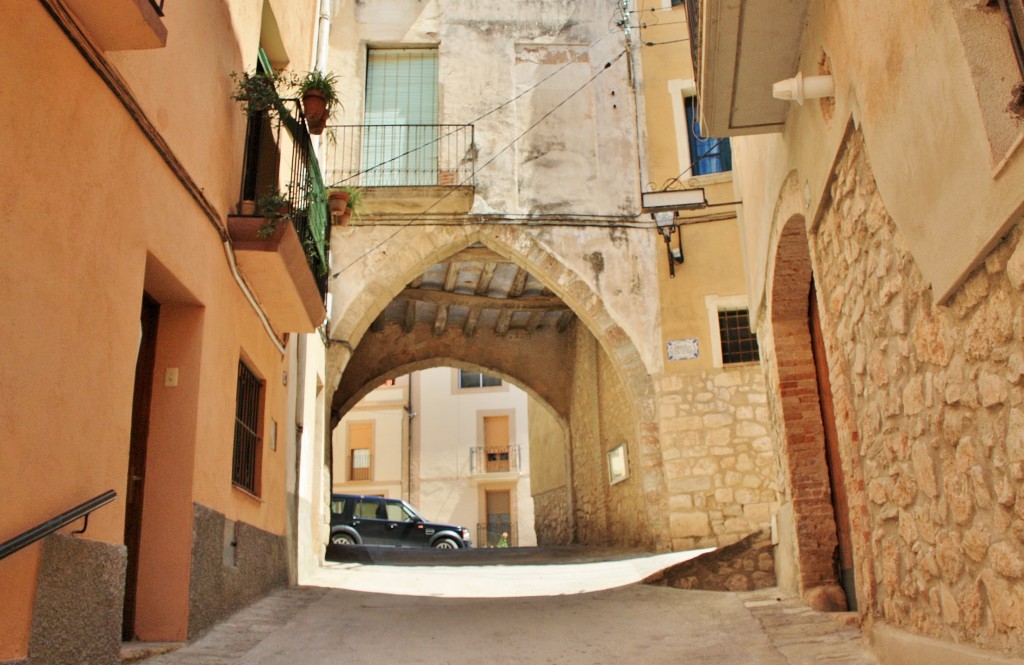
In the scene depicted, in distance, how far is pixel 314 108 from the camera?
285 inches

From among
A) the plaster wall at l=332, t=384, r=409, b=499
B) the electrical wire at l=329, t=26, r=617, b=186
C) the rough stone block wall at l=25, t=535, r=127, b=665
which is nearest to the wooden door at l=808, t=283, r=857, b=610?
the rough stone block wall at l=25, t=535, r=127, b=665

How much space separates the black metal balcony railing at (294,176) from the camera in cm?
661

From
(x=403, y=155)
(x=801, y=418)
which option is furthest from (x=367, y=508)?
(x=801, y=418)

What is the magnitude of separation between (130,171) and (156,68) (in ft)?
2.44

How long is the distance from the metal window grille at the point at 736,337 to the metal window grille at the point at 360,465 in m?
17.7

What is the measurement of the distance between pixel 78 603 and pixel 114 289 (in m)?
1.34

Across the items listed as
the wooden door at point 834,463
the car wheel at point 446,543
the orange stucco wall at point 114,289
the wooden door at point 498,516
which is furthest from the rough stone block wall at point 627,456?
the wooden door at point 498,516

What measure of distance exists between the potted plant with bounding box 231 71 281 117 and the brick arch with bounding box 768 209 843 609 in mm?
3557

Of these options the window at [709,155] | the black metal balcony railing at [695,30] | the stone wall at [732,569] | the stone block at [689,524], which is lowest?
the stone wall at [732,569]

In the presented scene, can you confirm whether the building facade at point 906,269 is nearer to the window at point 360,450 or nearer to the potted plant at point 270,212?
the potted plant at point 270,212

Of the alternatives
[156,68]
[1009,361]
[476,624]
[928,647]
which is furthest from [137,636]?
[1009,361]

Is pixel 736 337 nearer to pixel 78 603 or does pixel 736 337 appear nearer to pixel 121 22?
pixel 121 22

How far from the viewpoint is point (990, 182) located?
9.04 feet

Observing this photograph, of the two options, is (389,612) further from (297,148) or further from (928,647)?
(928,647)
